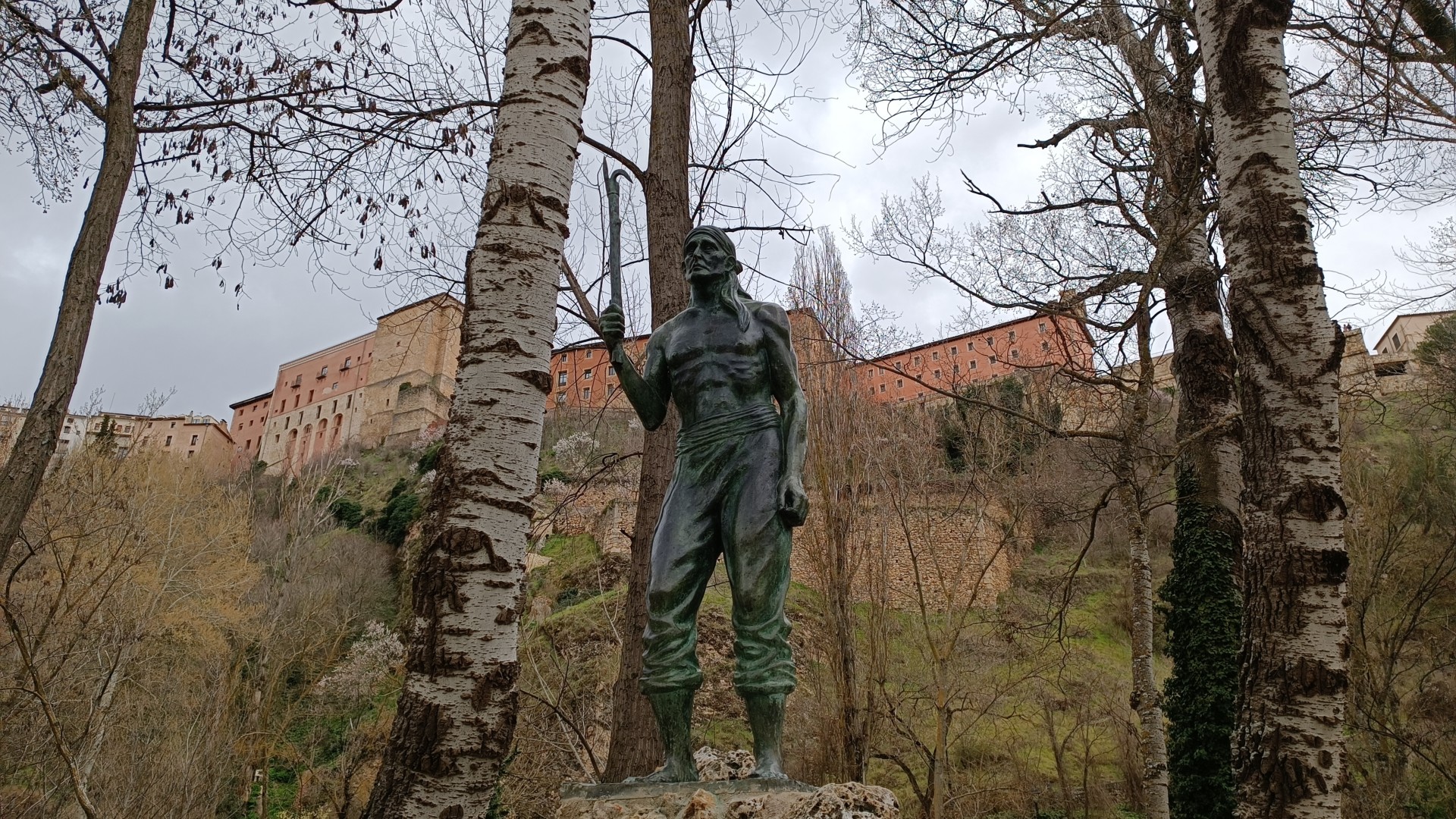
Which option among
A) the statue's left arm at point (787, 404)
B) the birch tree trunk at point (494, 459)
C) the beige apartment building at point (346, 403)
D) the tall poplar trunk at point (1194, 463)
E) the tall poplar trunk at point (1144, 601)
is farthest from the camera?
the beige apartment building at point (346, 403)

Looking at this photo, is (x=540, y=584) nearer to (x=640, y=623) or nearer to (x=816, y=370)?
(x=816, y=370)

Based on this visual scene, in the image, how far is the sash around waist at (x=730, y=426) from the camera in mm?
3348

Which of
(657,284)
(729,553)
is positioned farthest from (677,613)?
(657,284)

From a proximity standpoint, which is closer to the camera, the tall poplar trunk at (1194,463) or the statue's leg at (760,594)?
the statue's leg at (760,594)

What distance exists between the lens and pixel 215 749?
991 centimetres

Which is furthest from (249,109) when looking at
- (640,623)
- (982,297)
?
(982,297)

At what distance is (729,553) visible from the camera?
10.5ft

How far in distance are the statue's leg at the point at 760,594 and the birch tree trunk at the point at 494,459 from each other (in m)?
0.93

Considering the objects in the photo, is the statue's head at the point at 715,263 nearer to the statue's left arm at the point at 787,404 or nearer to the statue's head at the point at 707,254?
the statue's head at the point at 707,254

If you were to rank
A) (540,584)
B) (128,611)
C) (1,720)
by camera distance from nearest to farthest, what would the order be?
(1,720)
(128,611)
(540,584)

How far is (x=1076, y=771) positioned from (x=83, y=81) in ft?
49.0

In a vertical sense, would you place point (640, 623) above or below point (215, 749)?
above

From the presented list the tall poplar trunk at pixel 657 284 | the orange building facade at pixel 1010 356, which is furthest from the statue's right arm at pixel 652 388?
the orange building facade at pixel 1010 356

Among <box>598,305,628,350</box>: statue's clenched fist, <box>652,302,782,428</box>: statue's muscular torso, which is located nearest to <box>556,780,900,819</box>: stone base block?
<box>652,302,782,428</box>: statue's muscular torso
